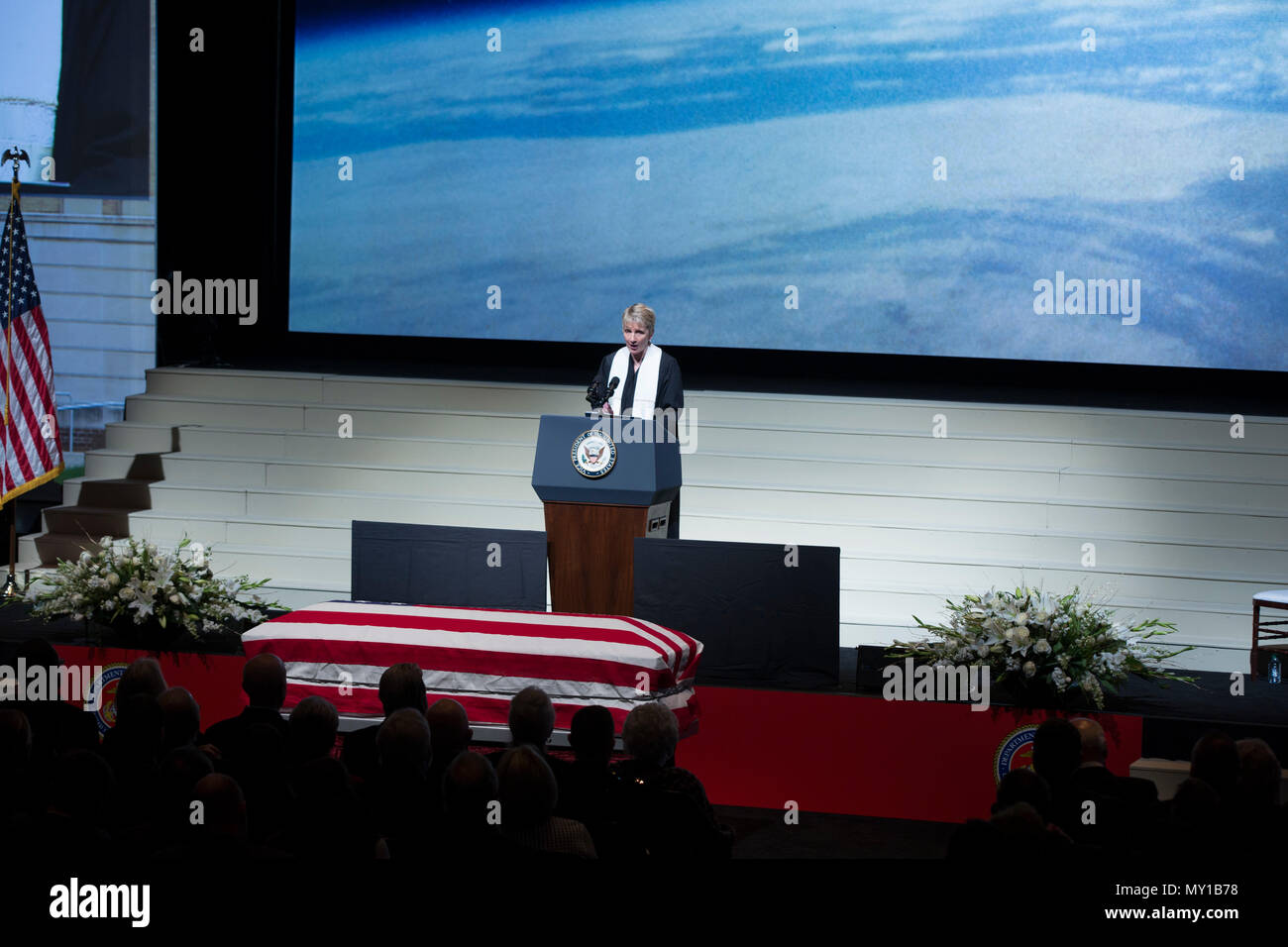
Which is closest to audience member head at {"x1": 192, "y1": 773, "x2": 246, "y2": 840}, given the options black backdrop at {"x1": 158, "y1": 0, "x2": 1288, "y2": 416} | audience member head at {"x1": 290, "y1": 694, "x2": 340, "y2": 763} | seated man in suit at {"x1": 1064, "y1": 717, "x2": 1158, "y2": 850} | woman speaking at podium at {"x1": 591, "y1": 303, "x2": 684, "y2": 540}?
audience member head at {"x1": 290, "y1": 694, "x2": 340, "y2": 763}

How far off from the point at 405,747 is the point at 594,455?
2.58 metres

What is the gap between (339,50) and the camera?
11008 millimetres

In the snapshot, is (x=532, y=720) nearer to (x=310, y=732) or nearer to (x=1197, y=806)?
(x=310, y=732)

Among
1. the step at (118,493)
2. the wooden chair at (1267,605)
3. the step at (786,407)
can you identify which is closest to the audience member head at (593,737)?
the wooden chair at (1267,605)

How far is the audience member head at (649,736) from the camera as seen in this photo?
381 cm

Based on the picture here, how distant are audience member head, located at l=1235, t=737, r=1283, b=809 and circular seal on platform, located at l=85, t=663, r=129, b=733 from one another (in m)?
4.29

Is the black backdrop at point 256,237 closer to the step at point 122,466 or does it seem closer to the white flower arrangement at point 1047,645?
the step at point 122,466

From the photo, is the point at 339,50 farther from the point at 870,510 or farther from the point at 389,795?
the point at 389,795

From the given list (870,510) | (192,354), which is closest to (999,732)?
(870,510)

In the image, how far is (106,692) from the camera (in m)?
5.81

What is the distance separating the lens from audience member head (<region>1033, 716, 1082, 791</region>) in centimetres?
372
